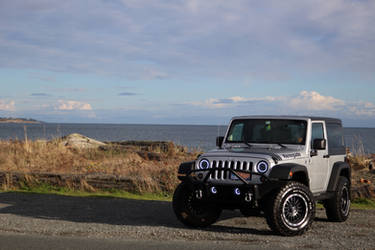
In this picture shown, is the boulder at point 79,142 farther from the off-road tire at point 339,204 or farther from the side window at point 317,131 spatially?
the off-road tire at point 339,204

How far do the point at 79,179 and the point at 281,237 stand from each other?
706 cm

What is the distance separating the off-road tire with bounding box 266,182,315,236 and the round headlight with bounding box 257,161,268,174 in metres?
0.44

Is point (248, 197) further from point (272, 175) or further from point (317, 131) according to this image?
point (317, 131)

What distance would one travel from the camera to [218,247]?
7.09 metres

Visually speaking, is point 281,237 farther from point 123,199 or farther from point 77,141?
point 77,141

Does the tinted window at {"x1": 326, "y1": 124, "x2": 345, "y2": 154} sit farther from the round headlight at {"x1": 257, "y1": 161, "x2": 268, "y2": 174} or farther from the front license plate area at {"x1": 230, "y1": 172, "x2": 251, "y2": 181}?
the front license plate area at {"x1": 230, "y1": 172, "x2": 251, "y2": 181}

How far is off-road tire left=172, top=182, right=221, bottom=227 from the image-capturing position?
8.87 metres

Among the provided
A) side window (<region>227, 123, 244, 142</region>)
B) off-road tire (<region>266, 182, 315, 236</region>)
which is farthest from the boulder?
off-road tire (<region>266, 182, 315, 236</region>)

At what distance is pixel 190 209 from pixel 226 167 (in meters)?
1.14

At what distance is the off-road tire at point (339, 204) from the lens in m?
9.62

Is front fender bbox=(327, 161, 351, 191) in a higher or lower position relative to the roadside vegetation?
higher

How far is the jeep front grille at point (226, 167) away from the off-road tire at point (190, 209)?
65 cm

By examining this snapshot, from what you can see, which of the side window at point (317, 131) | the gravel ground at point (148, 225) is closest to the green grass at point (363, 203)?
the gravel ground at point (148, 225)

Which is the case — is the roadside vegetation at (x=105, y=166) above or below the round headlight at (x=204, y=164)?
below
